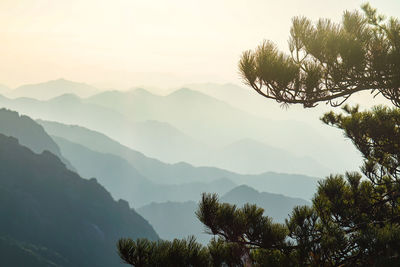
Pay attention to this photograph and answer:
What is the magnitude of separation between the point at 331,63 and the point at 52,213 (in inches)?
5957

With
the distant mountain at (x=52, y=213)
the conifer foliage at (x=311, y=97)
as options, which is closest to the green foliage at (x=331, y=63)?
the conifer foliage at (x=311, y=97)

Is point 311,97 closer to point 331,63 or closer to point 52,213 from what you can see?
point 331,63

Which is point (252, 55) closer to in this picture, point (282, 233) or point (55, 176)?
point (282, 233)

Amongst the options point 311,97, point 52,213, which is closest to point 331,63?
point 311,97

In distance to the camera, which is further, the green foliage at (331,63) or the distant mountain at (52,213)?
the distant mountain at (52,213)

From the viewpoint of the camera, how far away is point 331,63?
7305mm

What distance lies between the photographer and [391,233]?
5.66 m

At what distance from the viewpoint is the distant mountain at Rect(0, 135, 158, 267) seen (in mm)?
125600

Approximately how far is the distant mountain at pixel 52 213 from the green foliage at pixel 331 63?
118m

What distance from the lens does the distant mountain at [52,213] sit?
412ft

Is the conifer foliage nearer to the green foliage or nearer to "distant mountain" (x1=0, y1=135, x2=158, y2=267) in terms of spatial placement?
the green foliage

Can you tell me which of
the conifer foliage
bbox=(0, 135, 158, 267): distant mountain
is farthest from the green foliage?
bbox=(0, 135, 158, 267): distant mountain

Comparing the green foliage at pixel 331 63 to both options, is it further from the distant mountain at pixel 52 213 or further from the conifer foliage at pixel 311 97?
the distant mountain at pixel 52 213

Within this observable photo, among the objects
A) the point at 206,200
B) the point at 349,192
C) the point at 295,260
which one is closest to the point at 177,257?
the point at 206,200
